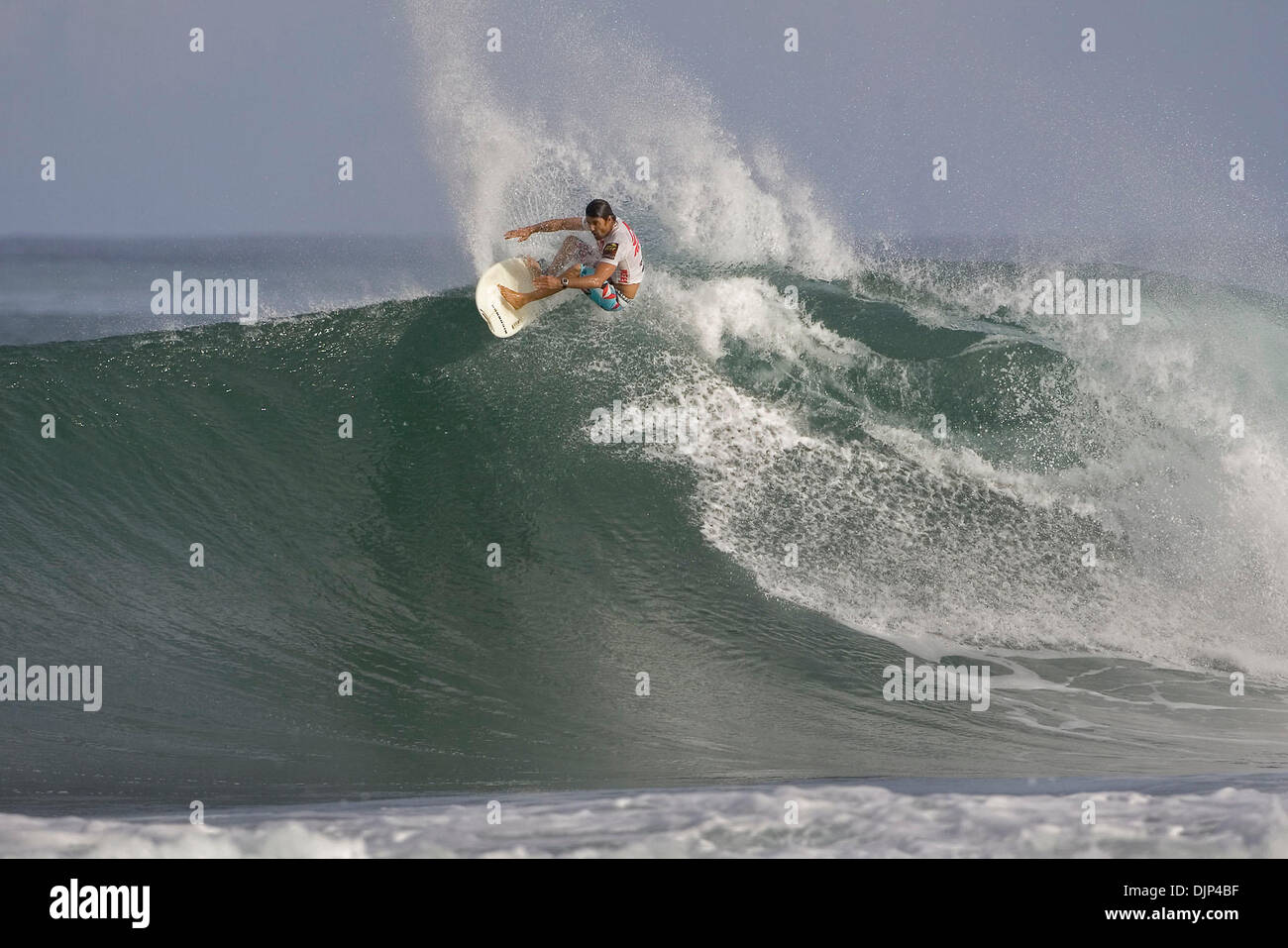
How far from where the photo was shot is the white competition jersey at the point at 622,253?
25.0 feet

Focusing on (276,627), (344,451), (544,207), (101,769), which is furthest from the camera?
(544,207)

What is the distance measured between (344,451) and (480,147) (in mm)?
3541

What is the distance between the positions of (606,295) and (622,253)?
1.63 ft

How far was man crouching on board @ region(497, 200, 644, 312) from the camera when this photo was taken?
756 centimetres

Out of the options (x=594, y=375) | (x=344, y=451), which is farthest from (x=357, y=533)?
(x=594, y=375)

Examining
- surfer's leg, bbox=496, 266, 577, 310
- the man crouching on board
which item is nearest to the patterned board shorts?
the man crouching on board

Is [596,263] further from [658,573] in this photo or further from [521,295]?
[658,573]

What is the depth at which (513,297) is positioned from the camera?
8.44 meters

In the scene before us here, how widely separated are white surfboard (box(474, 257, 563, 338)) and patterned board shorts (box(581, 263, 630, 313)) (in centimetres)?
56

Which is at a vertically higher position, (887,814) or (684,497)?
(684,497)

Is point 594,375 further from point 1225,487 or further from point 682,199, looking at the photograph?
point 1225,487

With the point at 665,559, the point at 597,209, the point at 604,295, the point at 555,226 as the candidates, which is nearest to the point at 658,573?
the point at 665,559
